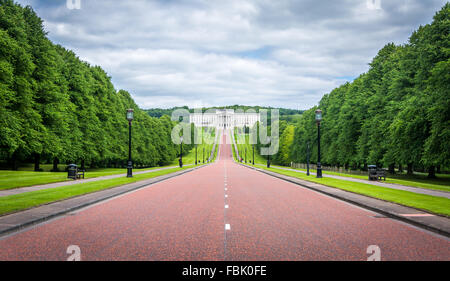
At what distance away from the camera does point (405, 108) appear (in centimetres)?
3456

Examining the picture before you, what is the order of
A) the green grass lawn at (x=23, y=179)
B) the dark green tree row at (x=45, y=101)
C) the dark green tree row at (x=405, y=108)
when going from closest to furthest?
the green grass lawn at (x=23, y=179), the dark green tree row at (x=405, y=108), the dark green tree row at (x=45, y=101)

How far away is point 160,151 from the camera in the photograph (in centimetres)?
9188

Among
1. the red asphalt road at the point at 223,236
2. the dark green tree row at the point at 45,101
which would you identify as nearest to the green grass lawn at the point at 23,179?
the dark green tree row at the point at 45,101

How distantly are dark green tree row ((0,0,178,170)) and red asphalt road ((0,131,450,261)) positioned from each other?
24.4 metres

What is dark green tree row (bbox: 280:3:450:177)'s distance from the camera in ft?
97.0

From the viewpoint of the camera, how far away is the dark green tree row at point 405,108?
97.0ft

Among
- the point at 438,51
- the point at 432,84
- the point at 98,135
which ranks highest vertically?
the point at 438,51

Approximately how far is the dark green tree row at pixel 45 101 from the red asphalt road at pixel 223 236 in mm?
24427

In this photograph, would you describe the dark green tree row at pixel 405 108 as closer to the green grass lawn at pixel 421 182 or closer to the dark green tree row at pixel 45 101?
the green grass lawn at pixel 421 182

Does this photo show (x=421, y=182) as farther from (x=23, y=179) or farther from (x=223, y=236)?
(x=23, y=179)

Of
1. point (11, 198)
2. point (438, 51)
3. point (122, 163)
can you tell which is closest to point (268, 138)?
point (122, 163)

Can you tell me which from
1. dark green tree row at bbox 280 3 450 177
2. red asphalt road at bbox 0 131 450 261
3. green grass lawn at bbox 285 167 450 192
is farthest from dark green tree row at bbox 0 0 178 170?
dark green tree row at bbox 280 3 450 177

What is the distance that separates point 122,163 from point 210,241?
250 feet
